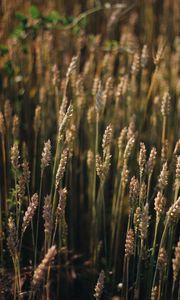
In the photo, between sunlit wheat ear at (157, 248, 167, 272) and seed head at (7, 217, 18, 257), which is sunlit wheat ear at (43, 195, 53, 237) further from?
sunlit wheat ear at (157, 248, 167, 272)

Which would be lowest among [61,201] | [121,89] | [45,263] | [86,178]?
[45,263]

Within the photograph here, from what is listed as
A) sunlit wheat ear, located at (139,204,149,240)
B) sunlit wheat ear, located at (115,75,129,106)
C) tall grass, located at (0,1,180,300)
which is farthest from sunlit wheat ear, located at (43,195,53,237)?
sunlit wheat ear, located at (115,75,129,106)

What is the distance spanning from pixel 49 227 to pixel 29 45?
46.2 inches

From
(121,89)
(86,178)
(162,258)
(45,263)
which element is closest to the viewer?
(45,263)

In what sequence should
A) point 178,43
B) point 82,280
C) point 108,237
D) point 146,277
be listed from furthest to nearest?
point 178,43
point 108,237
point 82,280
point 146,277

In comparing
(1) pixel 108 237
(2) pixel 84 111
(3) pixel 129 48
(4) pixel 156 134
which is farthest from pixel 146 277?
(3) pixel 129 48

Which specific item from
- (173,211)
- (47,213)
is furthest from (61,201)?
(173,211)

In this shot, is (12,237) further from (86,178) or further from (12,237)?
(86,178)

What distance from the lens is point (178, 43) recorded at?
6.19 ft

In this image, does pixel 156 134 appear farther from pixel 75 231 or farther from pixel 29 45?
pixel 29 45

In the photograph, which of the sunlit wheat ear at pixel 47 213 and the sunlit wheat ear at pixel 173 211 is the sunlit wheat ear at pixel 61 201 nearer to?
the sunlit wheat ear at pixel 47 213

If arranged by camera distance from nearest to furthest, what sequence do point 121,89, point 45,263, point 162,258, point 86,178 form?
point 45,263 < point 162,258 < point 121,89 < point 86,178

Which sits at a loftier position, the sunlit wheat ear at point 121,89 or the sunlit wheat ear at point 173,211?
the sunlit wheat ear at point 121,89

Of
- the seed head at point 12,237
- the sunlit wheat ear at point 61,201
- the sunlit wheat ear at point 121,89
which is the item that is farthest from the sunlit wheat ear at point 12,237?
the sunlit wheat ear at point 121,89
